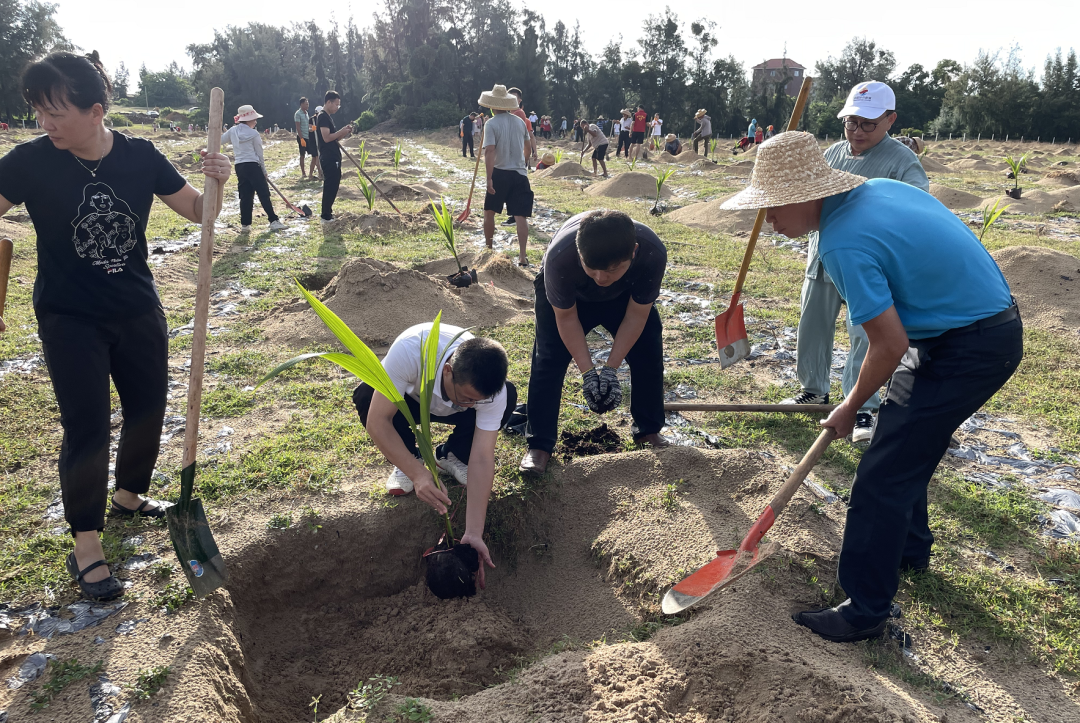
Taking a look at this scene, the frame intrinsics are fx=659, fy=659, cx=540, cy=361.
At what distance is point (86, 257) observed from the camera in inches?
90.0

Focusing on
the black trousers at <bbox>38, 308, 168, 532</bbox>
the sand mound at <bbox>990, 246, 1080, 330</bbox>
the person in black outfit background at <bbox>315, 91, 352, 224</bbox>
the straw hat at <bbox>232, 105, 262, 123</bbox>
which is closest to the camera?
the black trousers at <bbox>38, 308, 168, 532</bbox>

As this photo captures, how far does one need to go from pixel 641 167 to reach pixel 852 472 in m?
15.8

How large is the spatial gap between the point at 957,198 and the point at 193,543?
41.7ft

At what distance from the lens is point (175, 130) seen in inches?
1201

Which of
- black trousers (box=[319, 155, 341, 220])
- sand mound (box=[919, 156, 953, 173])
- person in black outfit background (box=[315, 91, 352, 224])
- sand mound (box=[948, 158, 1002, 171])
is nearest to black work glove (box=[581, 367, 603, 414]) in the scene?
person in black outfit background (box=[315, 91, 352, 224])

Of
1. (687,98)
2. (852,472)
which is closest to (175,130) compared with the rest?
(687,98)

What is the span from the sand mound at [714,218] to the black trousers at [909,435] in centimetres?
724

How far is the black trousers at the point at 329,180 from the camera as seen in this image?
8.83 meters

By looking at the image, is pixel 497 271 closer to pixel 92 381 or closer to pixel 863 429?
pixel 863 429

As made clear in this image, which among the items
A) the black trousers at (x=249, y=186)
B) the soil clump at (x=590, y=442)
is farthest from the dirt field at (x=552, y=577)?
the black trousers at (x=249, y=186)

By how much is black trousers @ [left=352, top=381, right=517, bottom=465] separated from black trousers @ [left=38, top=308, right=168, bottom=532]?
80cm

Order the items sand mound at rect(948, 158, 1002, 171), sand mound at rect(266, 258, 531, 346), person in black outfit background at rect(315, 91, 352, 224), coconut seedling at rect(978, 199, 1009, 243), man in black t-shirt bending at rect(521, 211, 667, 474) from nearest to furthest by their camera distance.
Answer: man in black t-shirt bending at rect(521, 211, 667, 474), sand mound at rect(266, 258, 531, 346), coconut seedling at rect(978, 199, 1009, 243), person in black outfit background at rect(315, 91, 352, 224), sand mound at rect(948, 158, 1002, 171)

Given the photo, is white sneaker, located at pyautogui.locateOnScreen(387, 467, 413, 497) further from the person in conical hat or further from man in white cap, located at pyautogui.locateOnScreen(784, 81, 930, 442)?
the person in conical hat

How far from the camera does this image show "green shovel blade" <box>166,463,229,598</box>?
231 centimetres
